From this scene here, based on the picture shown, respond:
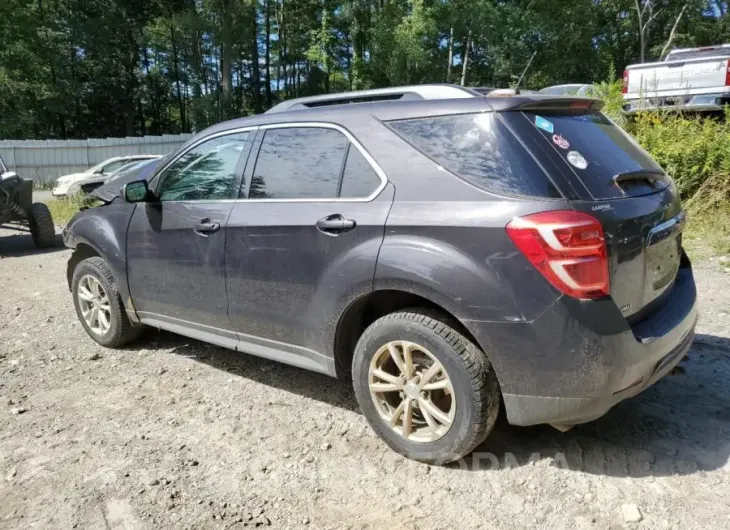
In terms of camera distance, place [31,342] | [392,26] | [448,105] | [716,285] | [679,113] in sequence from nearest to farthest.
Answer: [448,105] < [31,342] < [716,285] < [679,113] < [392,26]

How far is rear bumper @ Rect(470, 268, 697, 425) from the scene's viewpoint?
92.7 inches

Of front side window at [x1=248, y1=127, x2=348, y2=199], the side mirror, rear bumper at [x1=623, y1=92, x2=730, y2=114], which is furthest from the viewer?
rear bumper at [x1=623, y1=92, x2=730, y2=114]

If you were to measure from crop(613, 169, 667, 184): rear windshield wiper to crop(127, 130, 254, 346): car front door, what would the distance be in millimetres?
2130

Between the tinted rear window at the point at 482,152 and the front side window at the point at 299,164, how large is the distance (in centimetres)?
43

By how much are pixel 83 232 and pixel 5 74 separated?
117 ft

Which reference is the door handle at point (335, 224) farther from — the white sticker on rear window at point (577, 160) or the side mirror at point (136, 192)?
the side mirror at point (136, 192)

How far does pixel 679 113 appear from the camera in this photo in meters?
8.30

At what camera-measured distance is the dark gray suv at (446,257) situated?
94.6 inches

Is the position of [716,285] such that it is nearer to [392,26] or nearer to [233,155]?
[233,155]

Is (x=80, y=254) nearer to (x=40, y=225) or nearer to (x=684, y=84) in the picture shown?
(x=40, y=225)

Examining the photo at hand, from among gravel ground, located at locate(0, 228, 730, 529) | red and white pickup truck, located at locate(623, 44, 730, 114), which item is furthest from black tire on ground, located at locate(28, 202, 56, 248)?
red and white pickup truck, located at locate(623, 44, 730, 114)

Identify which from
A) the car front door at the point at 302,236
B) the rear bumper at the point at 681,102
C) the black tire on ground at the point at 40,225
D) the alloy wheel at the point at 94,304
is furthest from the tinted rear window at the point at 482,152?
the black tire on ground at the point at 40,225

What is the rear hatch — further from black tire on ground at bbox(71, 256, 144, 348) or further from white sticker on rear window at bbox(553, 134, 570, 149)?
black tire on ground at bbox(71, 256, 144, 348)

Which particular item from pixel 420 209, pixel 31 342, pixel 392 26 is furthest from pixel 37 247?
pixel 392 26
